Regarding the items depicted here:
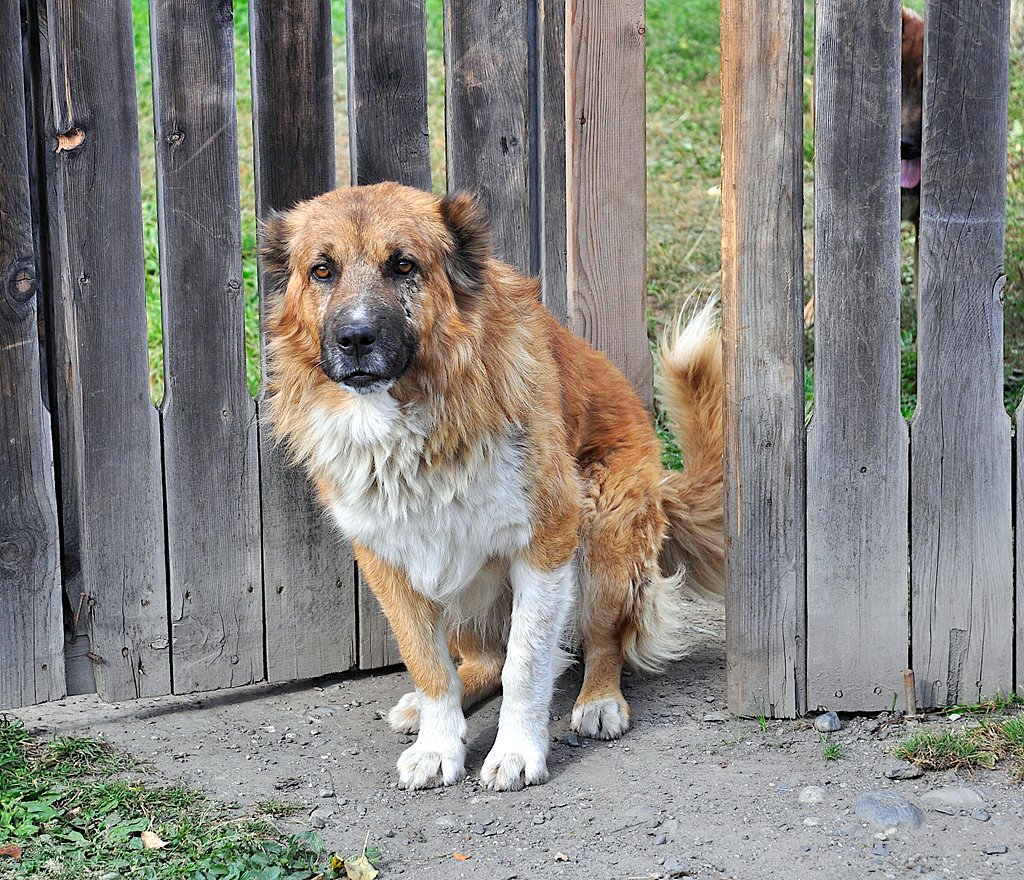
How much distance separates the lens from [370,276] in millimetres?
3023

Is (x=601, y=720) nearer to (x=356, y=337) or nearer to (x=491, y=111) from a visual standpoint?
(x=356, y=337)

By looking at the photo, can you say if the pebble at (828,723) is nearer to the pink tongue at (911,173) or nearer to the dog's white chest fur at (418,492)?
the dog's white chest fur at (418,492)

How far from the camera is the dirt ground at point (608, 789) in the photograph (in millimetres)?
2812

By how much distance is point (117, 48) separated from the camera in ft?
10.8

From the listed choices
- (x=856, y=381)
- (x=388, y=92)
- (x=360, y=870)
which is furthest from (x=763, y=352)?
(x=360, y=870)

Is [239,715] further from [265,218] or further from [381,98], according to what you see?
[381,98]

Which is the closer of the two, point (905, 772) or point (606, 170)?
point (905, 772)

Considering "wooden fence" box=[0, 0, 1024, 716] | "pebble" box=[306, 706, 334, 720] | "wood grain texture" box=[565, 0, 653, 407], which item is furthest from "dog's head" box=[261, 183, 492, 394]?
"pebble" box=[306, 706, 334, 720]

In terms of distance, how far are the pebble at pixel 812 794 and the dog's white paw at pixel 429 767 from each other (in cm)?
92

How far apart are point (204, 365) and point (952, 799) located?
7.83ft

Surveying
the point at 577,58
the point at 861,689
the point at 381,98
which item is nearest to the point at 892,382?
the point at 861,689

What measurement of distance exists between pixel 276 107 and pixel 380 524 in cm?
126

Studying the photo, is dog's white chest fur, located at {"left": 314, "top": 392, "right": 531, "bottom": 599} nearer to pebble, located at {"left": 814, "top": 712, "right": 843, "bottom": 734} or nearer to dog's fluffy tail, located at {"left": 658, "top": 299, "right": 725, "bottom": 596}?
dog's fluffy tail, located at {"left": 658, "top": 299, "right": 725, "bottom": 596}

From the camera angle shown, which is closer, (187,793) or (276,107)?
(187,793)
